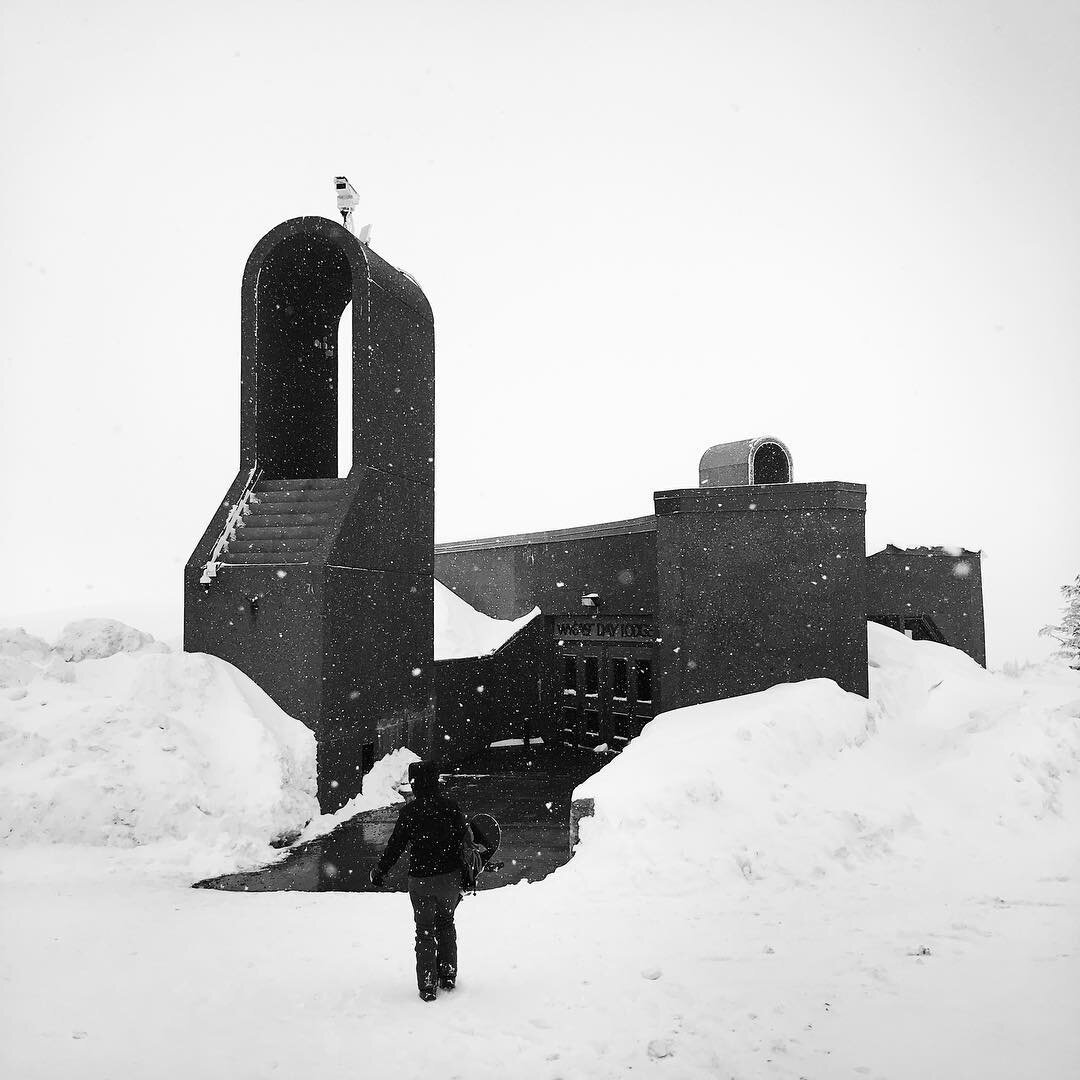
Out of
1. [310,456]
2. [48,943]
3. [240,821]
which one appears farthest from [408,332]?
[48,943]

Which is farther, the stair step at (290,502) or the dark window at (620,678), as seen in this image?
the dark window at (620,678)

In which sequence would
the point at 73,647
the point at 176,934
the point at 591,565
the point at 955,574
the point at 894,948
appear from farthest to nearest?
1. the point at 955,574
2. the point at 591,565
3. the point at 73,647
4. the point at 176,934
5. the point at 894,948

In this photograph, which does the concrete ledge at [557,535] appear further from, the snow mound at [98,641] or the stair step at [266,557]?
the snow mound at [98,641]

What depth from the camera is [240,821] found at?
10.1 metres

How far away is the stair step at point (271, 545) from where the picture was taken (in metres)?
12.6

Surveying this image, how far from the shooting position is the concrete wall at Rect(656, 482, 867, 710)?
13148 mm

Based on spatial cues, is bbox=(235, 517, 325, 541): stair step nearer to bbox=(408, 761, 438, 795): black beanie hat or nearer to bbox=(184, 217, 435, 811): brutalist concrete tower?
bbox=(184, 217, 435, 811): brutalist concrete tower

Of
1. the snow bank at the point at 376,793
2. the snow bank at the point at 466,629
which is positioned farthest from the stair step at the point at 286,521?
the snow bank at the point at 466,629

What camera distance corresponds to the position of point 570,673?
19.3 metres

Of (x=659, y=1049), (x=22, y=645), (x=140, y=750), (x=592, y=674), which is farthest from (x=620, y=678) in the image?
(x=659, y=1049)

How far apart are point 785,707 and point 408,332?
28.8 ft

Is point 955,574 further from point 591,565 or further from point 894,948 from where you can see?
point 894,948

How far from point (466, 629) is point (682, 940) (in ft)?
50.1

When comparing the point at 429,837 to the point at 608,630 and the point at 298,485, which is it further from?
the point at 608,630
